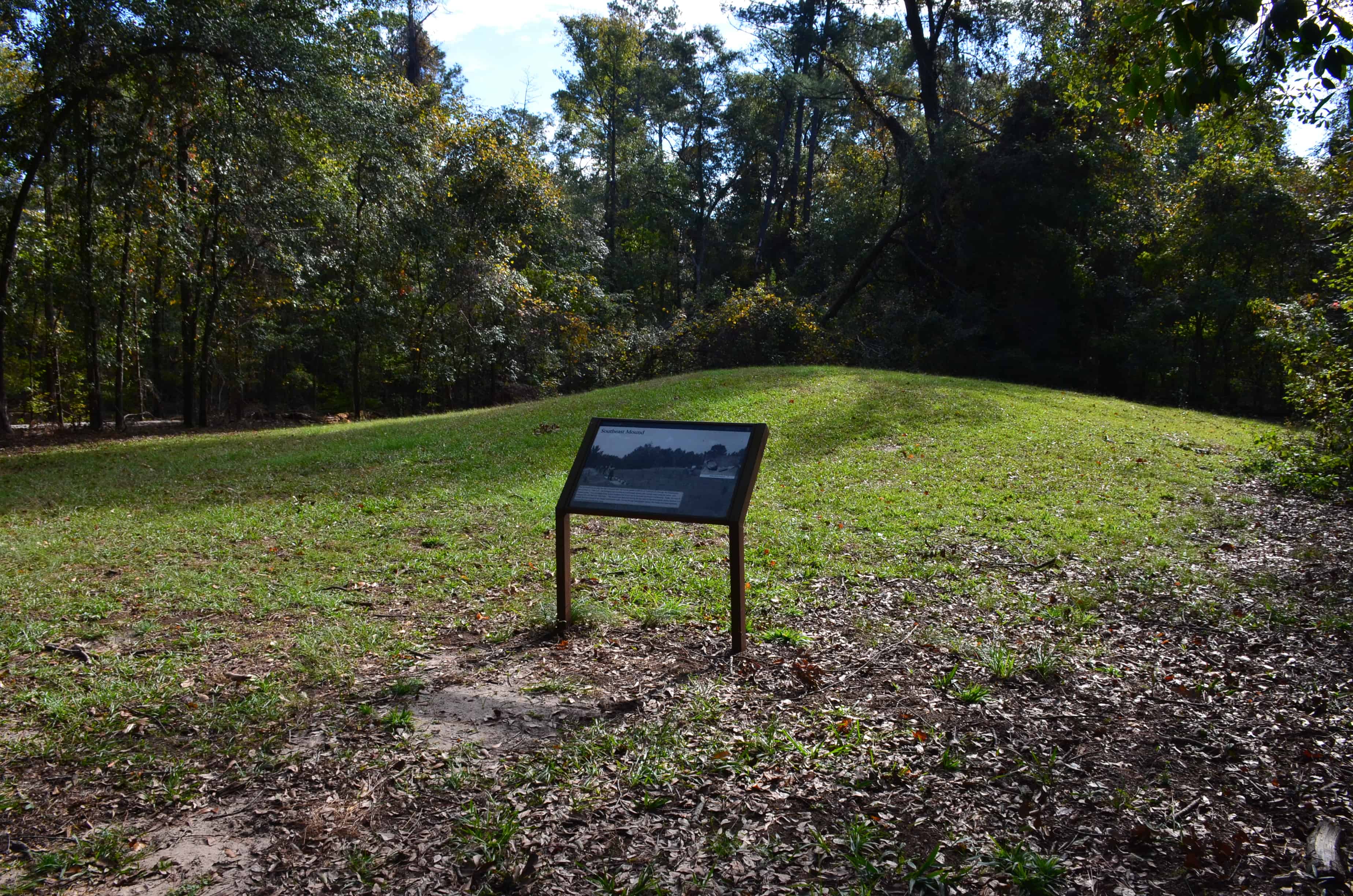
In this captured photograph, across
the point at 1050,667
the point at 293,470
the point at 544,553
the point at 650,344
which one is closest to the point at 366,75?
the point at 293,470

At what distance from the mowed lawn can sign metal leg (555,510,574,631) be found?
Result: 0.89ft

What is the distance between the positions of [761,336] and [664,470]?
57.2 feet

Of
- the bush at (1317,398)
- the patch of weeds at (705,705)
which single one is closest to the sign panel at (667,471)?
the patch of weeds at (705,705)

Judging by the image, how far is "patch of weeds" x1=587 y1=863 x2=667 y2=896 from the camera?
2691 millimetres

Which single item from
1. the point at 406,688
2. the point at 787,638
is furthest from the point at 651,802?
the point at 787,638

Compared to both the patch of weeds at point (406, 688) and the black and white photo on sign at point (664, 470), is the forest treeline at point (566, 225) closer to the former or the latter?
the black and white photo on sign at point (664, 470)

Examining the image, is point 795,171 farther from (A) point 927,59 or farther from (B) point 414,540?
(B) point 414,540

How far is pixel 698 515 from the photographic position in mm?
4270

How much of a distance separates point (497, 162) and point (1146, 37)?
72.8ft

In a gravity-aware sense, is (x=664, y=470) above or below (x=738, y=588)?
above

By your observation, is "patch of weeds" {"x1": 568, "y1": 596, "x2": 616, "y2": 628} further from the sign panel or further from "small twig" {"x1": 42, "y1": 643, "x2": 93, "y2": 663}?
"small twig" {"x1": 42, "y1": 643, "x2": 93, "y2": 663}

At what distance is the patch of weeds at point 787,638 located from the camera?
4836mm

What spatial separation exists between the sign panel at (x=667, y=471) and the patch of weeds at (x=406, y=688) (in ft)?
3.94

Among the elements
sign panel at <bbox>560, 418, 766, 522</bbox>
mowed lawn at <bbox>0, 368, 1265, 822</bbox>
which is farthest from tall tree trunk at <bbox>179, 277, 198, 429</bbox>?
sign panel at <bbox>560, 418, 766, 522</bbox>
